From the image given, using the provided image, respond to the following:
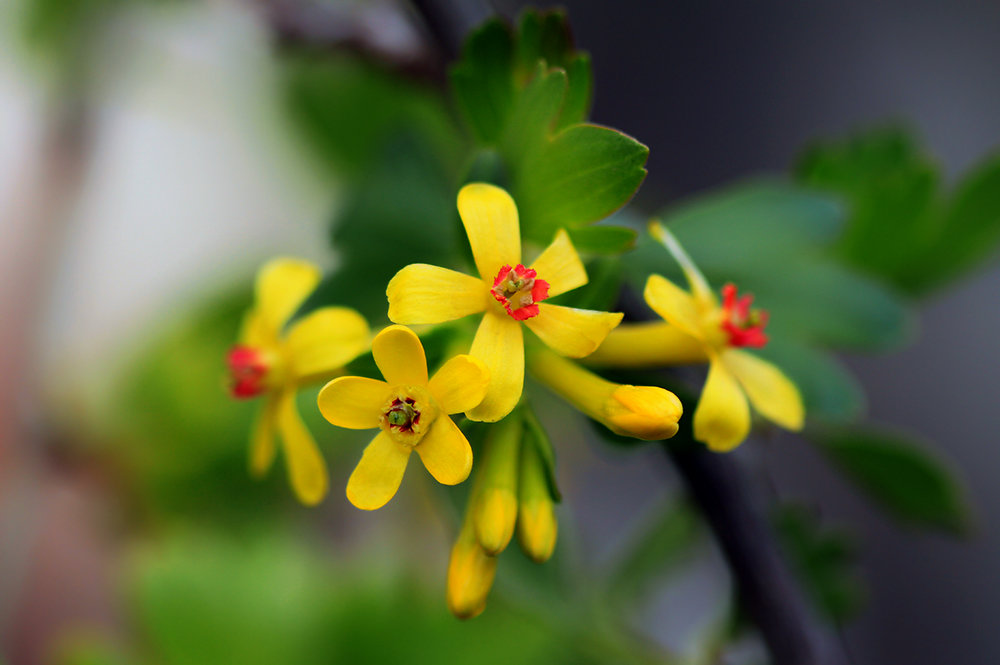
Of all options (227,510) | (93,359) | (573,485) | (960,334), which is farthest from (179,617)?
(960,334)

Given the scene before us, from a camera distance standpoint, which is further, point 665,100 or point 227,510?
point 665,100

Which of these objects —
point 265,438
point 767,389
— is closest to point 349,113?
point 265,438

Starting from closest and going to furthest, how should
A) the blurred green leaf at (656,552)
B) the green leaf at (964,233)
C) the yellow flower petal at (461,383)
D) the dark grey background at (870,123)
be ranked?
the yellow flower petal at (461,383) < the green leaf at (964,233) < the blurred green leaf at (656,552) < the dark grey background at (870,123)

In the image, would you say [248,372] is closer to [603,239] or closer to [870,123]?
[603,239]

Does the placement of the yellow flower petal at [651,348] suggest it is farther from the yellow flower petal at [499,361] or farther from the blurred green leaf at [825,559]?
the blurred green leaf at [825,559]

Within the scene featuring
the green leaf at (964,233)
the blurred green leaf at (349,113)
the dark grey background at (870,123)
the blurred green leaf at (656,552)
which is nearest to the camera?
the green leaf at (964,233)

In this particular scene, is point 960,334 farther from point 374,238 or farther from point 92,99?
point 92,99

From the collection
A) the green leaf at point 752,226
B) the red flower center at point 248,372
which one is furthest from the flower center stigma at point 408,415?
the green leaf at point 752,226
